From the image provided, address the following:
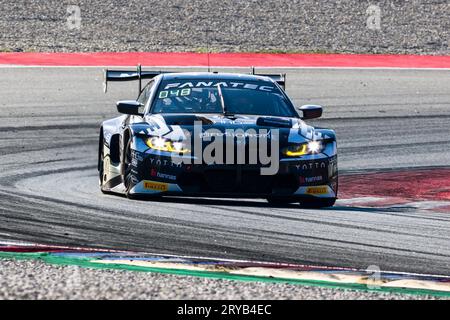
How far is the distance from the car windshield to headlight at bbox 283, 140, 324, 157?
37.3 inches

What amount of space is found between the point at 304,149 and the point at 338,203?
1506mm

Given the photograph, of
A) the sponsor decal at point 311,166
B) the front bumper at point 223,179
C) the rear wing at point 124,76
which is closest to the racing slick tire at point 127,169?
the front bumper at point 223,179

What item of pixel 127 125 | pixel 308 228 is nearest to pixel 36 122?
pixel 127 125

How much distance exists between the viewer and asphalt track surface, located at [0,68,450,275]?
322 inches

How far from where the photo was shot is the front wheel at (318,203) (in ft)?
34.3

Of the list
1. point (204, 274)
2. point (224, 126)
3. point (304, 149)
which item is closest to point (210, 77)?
point (224, 126)

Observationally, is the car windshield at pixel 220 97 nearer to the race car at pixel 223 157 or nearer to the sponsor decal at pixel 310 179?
the race car at pixel 223 157

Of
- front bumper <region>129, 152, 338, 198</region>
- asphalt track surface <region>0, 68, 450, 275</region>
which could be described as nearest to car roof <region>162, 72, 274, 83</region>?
asphalt track surface <region>0, 68, 450, 275</region>

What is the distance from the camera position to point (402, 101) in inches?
800

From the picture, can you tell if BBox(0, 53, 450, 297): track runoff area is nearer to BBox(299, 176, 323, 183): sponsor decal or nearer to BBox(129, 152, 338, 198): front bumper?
BBox(299, 176, 323, 183): sponsor decal

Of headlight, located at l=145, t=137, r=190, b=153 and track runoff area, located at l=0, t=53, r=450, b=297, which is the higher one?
headlight, located at l=145, t=137, r=190, b=153

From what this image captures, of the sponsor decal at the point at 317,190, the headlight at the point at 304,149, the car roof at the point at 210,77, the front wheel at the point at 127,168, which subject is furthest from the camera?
the car roof at the point at 210,77

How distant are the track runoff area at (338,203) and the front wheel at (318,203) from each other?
38 cm

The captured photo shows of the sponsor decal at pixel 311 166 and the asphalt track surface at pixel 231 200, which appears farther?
the sponsor decal at pixel 311 166
